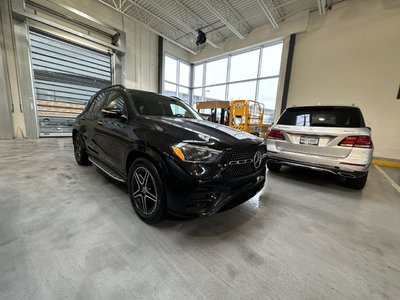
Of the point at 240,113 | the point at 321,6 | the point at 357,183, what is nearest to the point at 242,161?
the point at 357,183

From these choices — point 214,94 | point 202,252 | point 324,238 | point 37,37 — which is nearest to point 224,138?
point 202,252

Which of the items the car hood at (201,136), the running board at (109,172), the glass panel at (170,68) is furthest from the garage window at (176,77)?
the car hood at (201,136)

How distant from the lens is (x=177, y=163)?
140cm

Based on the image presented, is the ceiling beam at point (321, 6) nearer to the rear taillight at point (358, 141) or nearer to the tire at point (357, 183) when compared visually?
the rear taillight at point (358, 141)

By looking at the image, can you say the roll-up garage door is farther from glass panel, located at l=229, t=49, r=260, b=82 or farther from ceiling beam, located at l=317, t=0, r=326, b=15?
ceiling beam, located at l=317, t=0, r=326, b=15

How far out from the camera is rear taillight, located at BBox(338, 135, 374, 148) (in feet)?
8.02

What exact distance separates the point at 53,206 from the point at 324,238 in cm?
281

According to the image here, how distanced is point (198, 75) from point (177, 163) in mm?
12422

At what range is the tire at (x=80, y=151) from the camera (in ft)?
10.5

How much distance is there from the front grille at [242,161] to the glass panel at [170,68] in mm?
10734

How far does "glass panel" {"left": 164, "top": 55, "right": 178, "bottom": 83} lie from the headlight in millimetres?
10809

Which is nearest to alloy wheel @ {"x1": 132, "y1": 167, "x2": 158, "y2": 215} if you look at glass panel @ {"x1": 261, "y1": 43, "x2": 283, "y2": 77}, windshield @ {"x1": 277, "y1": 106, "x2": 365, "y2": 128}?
windshield @ {"x1": 277, "y1": 106, "x2": 365, "y2": 128}

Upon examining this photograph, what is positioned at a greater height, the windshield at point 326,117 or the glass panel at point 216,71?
the glass panel at point 216,71

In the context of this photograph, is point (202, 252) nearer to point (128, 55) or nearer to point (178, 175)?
point (178, 175)
